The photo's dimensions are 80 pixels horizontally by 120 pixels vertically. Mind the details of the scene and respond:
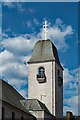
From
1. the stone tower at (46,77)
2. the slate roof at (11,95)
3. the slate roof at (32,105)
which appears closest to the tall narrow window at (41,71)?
the stone tower at (46,77)

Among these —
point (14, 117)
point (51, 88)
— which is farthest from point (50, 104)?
point (14, 117)

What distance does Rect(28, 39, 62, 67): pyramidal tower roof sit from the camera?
55062 millimetres

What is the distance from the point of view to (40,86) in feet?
179

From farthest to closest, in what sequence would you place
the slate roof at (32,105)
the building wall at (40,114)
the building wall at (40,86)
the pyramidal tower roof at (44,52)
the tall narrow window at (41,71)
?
the pyramidal tower roof at (44,52) < the tall narrow window at (41,71) < the building wall at (40,86) < the slate roof at (32,105) < the building wall at (40,114)

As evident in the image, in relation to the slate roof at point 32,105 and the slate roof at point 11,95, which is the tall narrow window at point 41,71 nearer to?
the slate roof at point 32,105

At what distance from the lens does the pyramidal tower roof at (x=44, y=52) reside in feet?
181

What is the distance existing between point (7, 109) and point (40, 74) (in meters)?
18.7

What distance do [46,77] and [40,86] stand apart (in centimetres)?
154

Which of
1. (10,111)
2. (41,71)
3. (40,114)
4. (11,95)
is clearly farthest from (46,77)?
(10,111)

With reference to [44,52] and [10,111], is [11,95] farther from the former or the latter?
[44,52]

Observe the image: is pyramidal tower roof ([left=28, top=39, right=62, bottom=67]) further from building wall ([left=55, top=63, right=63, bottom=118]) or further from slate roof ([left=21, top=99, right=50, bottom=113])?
slate roof ([left=21, top=99, right=50, bottom=113])

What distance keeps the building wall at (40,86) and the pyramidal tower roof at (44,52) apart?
0.73 metres

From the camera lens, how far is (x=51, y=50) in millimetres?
55625

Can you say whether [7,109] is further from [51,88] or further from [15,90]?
[51,88]
